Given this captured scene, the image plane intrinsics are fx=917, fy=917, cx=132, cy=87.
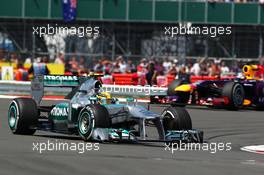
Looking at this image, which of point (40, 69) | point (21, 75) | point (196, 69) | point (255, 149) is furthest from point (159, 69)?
point (255, 149)

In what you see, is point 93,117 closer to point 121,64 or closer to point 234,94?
point 234,94

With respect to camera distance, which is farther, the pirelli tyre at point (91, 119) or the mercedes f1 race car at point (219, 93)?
the mercedes f1 race car at point (219, 93)

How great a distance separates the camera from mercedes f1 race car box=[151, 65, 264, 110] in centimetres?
2573

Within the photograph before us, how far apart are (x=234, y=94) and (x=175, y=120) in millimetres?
10485

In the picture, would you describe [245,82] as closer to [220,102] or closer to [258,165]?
[220,102]

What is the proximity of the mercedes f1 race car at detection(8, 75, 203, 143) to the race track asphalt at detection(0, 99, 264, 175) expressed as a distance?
0.66 ft

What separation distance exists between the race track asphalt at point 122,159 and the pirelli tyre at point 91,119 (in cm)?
30

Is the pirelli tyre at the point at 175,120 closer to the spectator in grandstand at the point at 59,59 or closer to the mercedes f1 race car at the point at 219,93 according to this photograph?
the mercedes f1 race car at the point at 219,93

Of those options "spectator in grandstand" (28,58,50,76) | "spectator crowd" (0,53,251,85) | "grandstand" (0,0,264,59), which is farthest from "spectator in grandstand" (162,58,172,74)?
"spectator in grandstand" (28,58,50,76)

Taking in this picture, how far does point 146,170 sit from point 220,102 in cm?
1474

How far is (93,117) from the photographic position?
578 inches

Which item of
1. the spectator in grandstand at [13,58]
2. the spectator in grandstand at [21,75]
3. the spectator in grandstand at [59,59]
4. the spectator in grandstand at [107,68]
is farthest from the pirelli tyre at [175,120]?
the spectator in grandstand at [13,58]

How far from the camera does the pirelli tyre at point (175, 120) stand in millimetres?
15422

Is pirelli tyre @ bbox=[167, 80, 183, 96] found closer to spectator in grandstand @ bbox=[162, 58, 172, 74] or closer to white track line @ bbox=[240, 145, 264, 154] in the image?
spectator in grandstand @ bbox=[162, 58, 172, 74]
